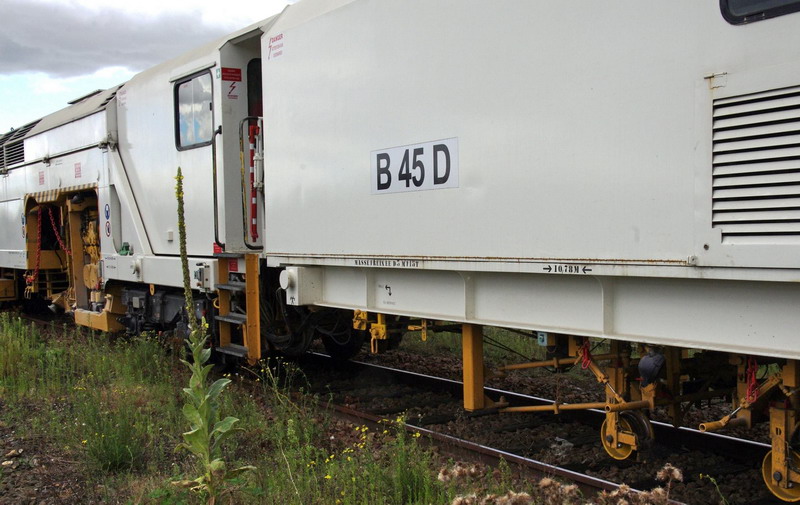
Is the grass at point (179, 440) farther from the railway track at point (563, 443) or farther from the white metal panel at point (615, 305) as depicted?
the white metal panel at point (615, 305)

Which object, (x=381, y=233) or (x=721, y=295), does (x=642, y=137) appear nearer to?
(x=721, y=295)

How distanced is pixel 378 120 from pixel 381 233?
83 centimetres

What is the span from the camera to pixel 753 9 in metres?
3.25

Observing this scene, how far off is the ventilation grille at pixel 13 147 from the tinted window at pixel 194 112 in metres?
5.98

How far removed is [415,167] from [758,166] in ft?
7.71

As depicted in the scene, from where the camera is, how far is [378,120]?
5.32 meters

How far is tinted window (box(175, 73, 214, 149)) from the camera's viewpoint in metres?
7.51

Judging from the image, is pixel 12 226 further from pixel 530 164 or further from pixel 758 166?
pixel 758 166

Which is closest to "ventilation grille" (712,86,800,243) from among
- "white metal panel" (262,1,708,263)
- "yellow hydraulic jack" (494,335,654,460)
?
"white metal panel" (262,1,708,263)

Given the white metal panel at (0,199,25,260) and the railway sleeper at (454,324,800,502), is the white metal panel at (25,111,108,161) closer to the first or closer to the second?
the white metal panel at (0,199,25,260)

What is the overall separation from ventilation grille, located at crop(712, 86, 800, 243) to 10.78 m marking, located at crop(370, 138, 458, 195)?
1.77 metres

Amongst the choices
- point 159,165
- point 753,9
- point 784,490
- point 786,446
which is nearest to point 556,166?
point 753,9

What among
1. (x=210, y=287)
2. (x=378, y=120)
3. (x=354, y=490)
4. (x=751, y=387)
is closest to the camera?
(x=751, y=387)

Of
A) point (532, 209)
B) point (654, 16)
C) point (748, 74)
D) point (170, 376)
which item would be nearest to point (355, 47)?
point (532, 209)
